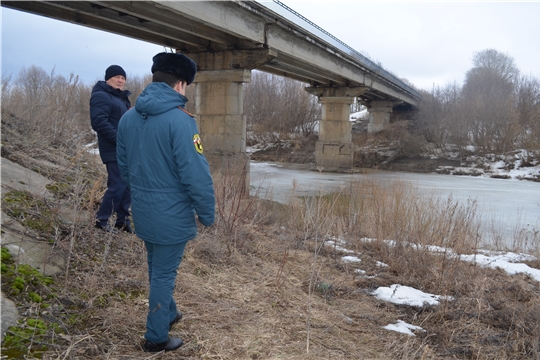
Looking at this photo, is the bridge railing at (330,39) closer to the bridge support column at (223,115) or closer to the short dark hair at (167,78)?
the bridge support column at (223,115)

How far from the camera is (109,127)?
4.42 metres

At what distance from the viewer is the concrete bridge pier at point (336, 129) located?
83.6ft

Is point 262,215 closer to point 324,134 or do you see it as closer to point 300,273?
point 300,273

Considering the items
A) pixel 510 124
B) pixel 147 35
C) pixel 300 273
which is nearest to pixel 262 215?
pixel 300 273

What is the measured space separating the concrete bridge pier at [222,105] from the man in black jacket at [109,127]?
9895mm

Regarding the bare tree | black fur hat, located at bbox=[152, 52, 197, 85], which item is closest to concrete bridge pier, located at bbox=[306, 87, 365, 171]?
black fur hat, located at bbox=[152, 52, 197, 85]

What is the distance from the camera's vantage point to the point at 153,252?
2.65 metres

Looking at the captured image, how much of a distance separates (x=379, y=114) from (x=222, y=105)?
2614cm

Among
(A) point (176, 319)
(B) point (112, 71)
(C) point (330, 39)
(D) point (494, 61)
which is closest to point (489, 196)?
(C) point (330, 39)

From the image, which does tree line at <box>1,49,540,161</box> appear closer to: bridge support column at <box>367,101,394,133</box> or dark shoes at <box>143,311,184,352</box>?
bridge support column at <box>367,101,394,133</box>

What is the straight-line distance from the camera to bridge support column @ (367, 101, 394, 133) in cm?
3747

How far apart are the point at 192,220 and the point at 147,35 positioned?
12.3 m

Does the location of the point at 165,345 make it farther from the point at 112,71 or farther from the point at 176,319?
the point at 112,71

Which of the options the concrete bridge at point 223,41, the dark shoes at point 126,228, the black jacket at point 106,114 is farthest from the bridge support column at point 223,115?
the black jacket at point 106,114
